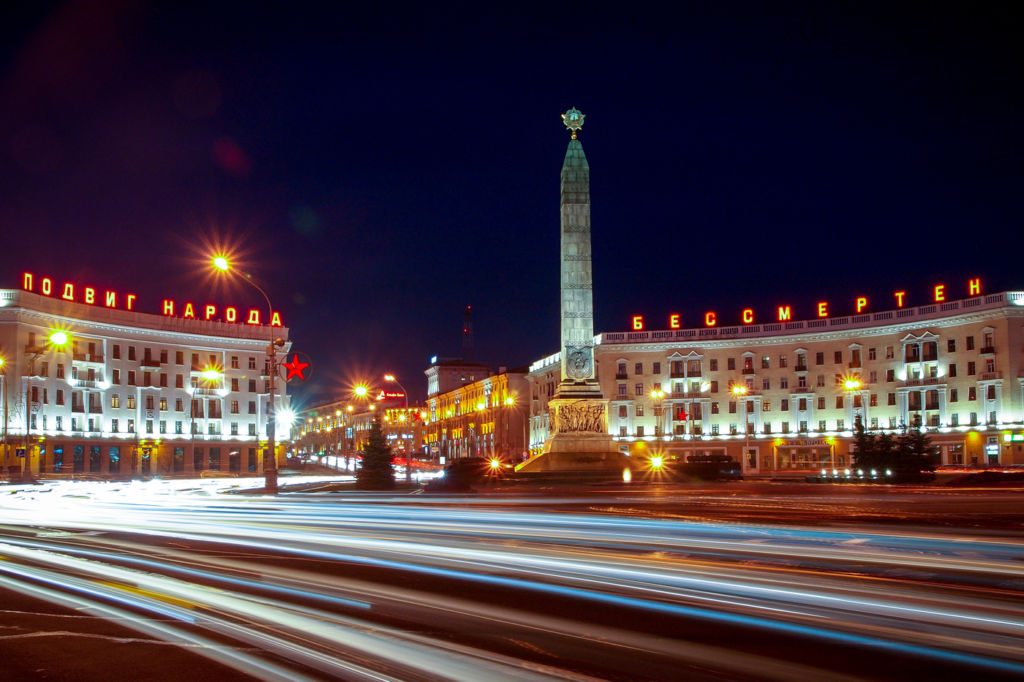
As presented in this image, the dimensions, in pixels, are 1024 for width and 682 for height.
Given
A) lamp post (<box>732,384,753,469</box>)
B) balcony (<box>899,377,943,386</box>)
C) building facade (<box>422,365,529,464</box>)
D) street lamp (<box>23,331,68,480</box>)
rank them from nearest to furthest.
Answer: street lamp (<box>23,331,68,480</box>)
balcony (<box>899,377,943,386</box>)
lamp post (<box>732,384,753,469</box>)
building facade (<box>422,365,529,464</box>)

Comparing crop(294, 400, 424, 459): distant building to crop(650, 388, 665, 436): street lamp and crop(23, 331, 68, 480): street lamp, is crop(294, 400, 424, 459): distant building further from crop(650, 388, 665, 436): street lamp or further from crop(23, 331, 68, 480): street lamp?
crop(23, 331, 68, 480): street lamp

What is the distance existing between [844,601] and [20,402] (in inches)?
2937

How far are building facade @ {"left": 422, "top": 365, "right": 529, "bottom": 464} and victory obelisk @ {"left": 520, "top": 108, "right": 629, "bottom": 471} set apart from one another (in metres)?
42.4

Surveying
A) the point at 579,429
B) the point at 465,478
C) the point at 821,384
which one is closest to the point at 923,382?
the point at 821,384

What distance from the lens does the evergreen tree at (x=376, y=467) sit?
44344mm

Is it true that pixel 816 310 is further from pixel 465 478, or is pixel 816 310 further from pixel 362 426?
pixel 362 426

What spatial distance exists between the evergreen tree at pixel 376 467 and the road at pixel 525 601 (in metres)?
24.4

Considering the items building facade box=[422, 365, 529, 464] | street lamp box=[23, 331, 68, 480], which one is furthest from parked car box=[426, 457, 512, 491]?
building facade box=[422, 365, 529, 464]

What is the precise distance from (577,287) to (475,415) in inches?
3332

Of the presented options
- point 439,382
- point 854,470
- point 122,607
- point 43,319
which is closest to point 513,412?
point 439,382

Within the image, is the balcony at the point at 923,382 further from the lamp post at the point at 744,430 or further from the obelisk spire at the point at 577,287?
the obelisk spire at the point at 577,287

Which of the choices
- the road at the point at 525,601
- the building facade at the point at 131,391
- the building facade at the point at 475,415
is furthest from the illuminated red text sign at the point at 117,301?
the road at the point at 525,601

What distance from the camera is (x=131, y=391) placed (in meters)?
87.2

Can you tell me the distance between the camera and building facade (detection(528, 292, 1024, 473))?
76.0 m
